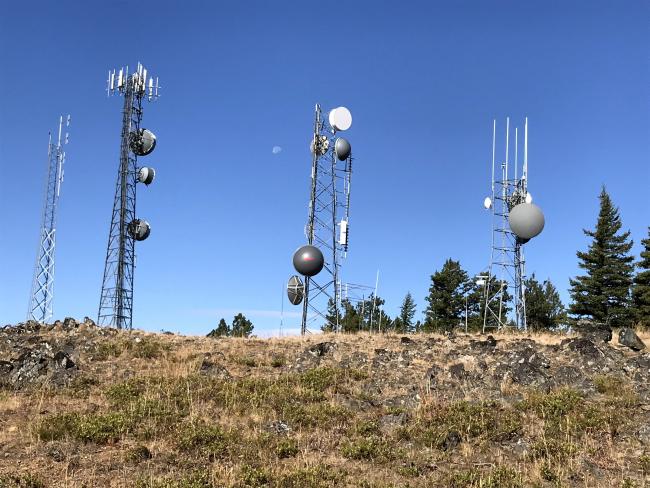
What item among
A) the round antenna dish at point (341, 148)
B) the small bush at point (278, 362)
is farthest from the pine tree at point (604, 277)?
the small bush at point (278, 362)

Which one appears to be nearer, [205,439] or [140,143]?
[205,439]

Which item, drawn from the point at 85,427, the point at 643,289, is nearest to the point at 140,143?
the point at 85,427

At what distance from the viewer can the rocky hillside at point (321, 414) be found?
9406 mm

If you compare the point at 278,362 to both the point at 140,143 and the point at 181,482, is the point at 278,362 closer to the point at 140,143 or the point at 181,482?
the point at 181,482

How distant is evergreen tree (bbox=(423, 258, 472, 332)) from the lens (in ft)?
209

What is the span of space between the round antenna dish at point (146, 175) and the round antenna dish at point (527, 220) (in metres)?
25.4

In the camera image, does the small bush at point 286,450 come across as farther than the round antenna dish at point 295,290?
No

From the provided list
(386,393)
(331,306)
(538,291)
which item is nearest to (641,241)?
(538,291)

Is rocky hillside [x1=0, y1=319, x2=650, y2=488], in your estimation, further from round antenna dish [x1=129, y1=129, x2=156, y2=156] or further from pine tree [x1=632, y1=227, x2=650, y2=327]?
pine tree [x1=632, y1=227, x2=650, y2=327]

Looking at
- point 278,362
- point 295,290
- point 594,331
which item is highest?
point 295,290

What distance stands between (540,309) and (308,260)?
34.2 m

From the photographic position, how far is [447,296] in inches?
2518

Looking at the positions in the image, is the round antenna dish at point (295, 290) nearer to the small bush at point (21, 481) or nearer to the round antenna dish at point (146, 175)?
the round antenna dish at point (146, 175)

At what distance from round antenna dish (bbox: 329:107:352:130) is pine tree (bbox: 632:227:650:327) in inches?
1243
